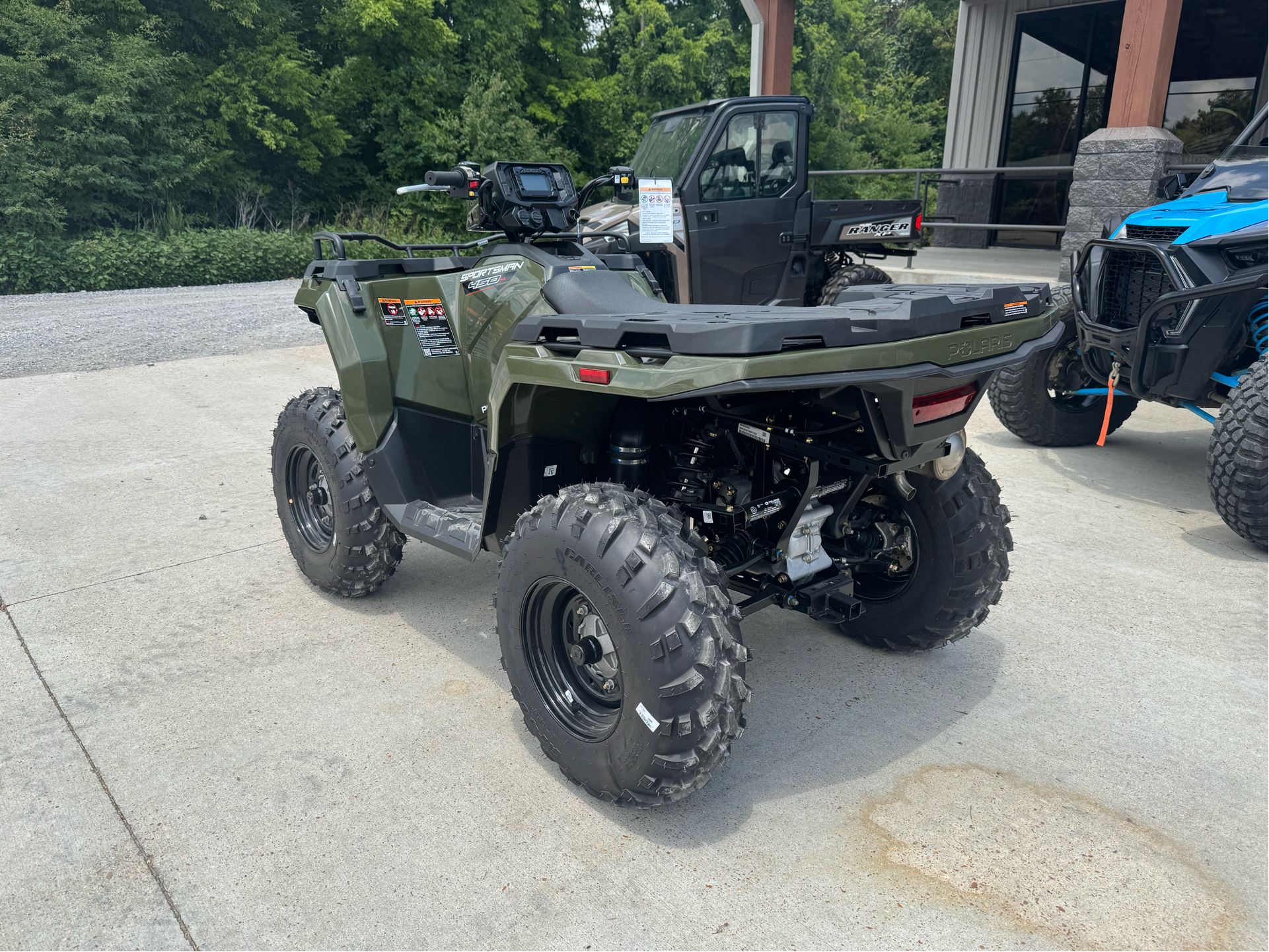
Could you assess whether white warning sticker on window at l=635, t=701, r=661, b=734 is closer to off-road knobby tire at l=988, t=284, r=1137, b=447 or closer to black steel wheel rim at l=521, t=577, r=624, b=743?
black steel wheel rim at l=521, t=577, r=624, b=743

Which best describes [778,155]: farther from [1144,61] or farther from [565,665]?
[565,665]

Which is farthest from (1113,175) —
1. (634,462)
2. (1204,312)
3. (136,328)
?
(136,328)

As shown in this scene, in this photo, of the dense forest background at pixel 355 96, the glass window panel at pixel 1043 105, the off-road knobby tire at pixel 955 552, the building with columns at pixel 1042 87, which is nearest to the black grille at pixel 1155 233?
the off-road knobby tire at pixel 955 552

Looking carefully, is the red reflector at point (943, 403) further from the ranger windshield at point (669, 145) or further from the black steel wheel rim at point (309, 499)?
the ranger windshield at point (669, 145)

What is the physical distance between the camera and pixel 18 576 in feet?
13.5

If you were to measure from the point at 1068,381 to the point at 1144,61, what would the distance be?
478cm

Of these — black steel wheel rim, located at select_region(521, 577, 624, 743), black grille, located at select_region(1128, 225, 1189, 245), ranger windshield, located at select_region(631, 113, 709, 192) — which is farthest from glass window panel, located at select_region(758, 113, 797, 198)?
black steel wheel rim, located at select_region(521, 577, 624, 743)

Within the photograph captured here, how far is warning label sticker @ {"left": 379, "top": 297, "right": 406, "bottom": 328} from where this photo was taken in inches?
138

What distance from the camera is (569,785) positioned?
2689 millimetres

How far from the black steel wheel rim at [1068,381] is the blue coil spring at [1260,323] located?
1.20 m

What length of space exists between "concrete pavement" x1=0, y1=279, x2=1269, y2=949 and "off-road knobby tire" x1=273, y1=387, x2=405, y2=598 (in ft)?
0.52

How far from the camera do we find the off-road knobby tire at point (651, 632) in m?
2.24

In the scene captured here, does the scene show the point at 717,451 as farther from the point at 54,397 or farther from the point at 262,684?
the point at 54,397

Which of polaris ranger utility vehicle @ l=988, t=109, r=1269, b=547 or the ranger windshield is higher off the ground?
the ranger windshield
